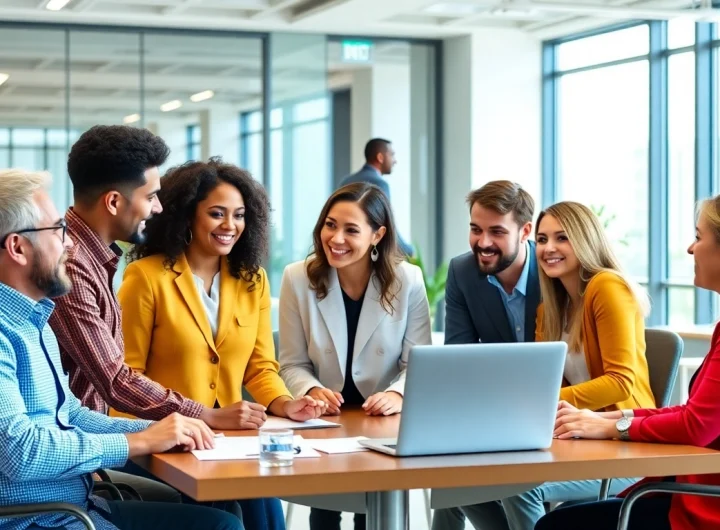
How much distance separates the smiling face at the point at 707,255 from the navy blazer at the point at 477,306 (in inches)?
40.4

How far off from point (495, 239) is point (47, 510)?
6.34 feet

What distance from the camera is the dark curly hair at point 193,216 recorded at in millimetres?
3223

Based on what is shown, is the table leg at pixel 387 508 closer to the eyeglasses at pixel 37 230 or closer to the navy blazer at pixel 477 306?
the eyeglasses at pixel 37 230

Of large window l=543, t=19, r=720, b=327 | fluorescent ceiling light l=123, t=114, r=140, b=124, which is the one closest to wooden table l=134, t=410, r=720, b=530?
large window l=543, t=19, r=720, b=327

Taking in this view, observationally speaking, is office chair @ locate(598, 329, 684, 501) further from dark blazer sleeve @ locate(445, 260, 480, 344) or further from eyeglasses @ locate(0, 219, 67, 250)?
eyeglasses @ locate(0, 219, 67, 250)

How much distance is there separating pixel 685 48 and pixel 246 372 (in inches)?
268

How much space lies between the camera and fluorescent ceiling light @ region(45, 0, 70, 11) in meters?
8.71

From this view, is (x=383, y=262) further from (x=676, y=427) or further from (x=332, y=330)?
(x=676, y=427)

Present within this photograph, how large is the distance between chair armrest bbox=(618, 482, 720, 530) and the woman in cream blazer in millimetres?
1058

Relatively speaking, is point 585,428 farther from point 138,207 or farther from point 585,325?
point 138,207

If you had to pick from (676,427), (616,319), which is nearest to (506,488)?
(676,427)

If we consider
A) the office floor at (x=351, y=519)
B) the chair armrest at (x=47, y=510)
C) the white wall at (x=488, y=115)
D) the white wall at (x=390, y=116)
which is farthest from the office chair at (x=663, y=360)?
the white wall at (x=390, y=116)

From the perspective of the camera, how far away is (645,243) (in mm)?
9719

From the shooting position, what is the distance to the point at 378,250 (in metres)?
3.61
